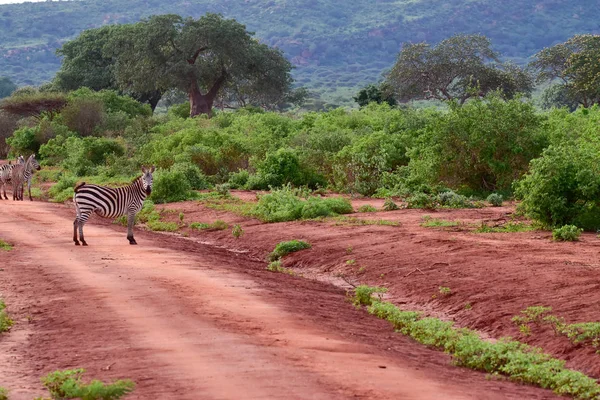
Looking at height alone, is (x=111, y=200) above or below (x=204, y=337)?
above

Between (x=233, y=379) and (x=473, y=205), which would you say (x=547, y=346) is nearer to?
(x=233, y=379)

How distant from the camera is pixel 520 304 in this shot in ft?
38.2

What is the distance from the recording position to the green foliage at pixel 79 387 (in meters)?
7.33

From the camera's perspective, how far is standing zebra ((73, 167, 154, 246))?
56.5 feet

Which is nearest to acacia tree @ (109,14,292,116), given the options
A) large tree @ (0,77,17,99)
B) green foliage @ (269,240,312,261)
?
Result: green foliage @ (269,240,312,261)

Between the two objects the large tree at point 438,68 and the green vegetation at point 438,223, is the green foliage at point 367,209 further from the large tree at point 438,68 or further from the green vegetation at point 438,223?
the large tree at point 438,68

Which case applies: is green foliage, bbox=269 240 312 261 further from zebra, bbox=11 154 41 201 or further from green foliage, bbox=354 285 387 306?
zebra, bbox=11 154 41 201

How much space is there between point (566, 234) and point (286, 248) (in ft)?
16.0

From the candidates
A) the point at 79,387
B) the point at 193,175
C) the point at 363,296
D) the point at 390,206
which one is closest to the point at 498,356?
the point at 363,296

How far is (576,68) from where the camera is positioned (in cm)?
5138

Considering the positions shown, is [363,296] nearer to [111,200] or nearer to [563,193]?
[563,193]

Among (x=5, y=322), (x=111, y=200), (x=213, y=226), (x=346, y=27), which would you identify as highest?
(x=346, y=27)

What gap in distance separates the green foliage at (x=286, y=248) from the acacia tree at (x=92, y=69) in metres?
50.6

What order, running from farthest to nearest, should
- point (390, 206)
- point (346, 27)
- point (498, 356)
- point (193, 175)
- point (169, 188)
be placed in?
1. point (346, 27)
2. point (193, 175)
3. point (169, 188)
4. point (390, 206)
5. point (498, 356)
